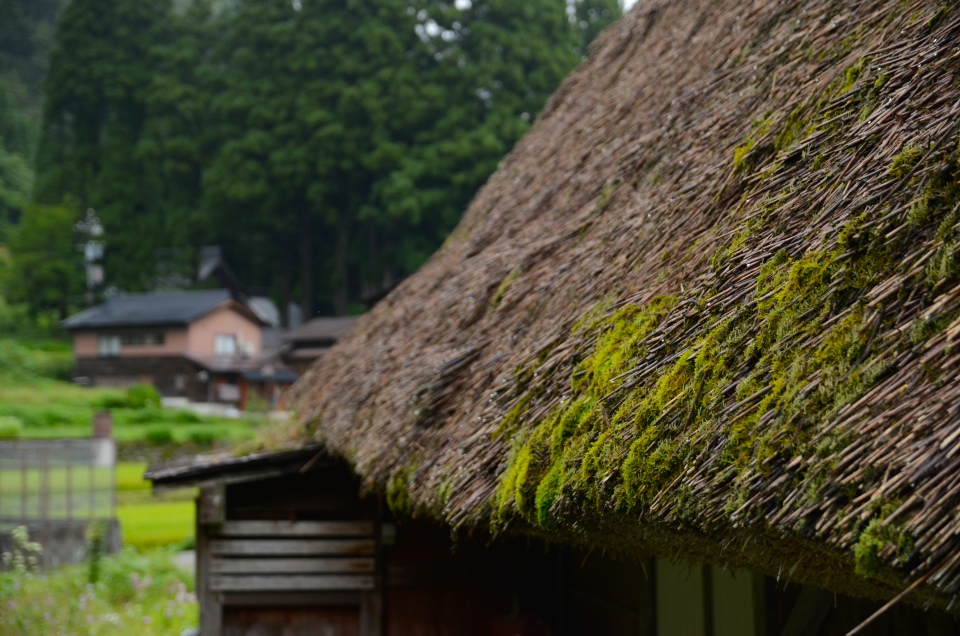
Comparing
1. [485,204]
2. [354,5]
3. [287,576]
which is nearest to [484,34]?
[354,5]

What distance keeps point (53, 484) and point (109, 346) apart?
1018 inches

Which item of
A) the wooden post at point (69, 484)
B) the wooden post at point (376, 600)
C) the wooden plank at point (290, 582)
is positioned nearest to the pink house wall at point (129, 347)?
the wooden post at point (69, 484)

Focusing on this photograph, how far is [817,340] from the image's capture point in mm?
Answer: 1706

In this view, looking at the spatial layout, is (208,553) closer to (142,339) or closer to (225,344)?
(142,339)

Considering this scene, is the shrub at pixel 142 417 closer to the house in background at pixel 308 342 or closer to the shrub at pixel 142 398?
the shrub at pixel 142 398

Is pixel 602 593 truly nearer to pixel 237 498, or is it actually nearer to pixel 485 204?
pixel 237 498

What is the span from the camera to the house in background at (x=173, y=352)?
38250 mm

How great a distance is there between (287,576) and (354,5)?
39278mm

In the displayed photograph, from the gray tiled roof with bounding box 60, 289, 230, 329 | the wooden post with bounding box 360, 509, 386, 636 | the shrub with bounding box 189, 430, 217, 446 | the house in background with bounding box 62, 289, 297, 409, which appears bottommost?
the wooden post with bounding box 360, 509, 386, 636

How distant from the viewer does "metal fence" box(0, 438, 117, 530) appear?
14.8 metres

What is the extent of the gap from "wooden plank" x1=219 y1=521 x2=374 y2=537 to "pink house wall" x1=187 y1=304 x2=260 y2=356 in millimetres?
33813

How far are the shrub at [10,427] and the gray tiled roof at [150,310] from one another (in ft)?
34.5

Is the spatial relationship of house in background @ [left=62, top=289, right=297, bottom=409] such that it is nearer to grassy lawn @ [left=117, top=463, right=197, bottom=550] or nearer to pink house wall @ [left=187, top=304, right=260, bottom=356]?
pink house wall @ [left=187, top=304, right=260, bottom=356]

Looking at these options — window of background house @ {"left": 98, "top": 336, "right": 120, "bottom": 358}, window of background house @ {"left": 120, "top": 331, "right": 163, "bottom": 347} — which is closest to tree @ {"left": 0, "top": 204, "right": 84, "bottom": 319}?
window of background house @ {"left": 98, "top": 336, "right": 120, "bottom": 358}
